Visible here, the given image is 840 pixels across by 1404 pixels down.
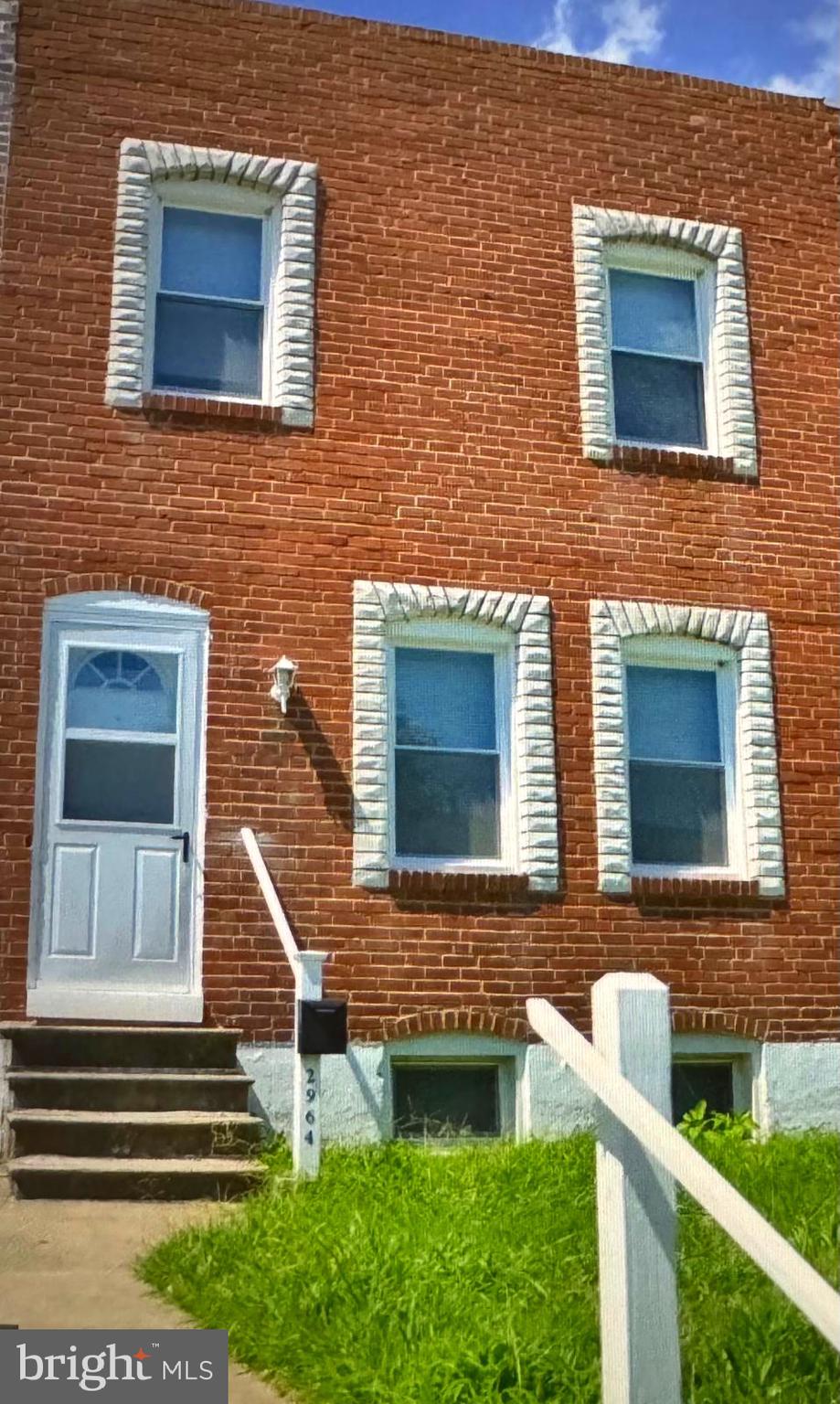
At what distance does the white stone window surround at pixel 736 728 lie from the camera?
30.5 feet

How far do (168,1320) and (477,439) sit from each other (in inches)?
237

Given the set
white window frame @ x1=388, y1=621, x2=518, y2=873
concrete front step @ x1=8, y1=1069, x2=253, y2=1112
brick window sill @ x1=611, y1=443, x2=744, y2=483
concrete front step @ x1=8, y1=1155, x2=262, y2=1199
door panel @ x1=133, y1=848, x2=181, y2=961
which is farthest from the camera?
brick window sill @ x1=611, y1=443, x2=744, y2=483

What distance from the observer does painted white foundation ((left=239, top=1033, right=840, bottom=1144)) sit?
330 inches

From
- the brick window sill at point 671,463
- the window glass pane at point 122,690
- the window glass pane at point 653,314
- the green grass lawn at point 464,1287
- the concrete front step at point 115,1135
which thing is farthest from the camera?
the window glass pane at point 653,314

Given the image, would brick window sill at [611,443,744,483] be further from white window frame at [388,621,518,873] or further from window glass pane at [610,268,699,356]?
white window frame at [388,621,518,873]

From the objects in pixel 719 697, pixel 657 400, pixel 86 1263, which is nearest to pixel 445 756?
pixel 719 697

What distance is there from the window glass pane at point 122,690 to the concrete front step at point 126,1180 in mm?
2642

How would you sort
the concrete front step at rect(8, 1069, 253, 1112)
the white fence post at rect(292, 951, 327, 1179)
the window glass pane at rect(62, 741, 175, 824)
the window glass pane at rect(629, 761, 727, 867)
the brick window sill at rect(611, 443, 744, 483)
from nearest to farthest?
the white fence post at rect(292, 951, 327, 1179) → the concrete front step at rect(8, 1069, 253, 1112) → the window glass pane at rect(62, 741, 175, 824) → the window glass pane at rect(629, 761, 727, 867) → the brick window sill at rect(611, 443, 744, 483)

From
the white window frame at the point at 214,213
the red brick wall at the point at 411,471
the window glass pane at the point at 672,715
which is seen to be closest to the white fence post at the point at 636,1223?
the red brick wall at the point at 411,471

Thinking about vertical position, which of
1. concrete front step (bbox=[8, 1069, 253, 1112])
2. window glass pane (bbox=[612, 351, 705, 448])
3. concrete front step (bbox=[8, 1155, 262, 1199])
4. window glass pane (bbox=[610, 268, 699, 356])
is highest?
window glass pane (bbox=[610, 268, 699, 356])

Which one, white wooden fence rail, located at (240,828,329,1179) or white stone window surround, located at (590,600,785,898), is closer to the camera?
→ white wooden fence rail, located at (240,828,329,1179)

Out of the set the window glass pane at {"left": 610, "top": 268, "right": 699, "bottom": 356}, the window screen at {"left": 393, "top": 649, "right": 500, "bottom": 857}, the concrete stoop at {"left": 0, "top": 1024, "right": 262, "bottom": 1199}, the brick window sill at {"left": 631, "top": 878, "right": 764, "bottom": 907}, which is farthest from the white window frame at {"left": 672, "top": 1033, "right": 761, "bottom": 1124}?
the window glass pane at {"left": 610, "top": 268, "right": 699, "bottom": 356}

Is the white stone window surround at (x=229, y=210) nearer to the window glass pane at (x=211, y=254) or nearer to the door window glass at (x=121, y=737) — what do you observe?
the window glass pane at (x=211, y=254)

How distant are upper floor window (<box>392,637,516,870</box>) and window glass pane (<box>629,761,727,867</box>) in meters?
0.88
